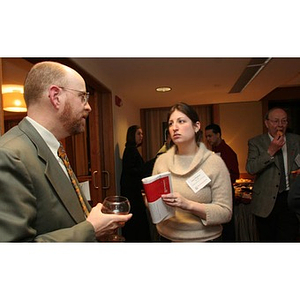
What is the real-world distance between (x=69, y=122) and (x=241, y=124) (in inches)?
38.0

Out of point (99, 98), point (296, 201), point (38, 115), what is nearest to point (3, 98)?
point (38, 115)

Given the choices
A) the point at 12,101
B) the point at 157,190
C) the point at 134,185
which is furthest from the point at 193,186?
the point at 12,101

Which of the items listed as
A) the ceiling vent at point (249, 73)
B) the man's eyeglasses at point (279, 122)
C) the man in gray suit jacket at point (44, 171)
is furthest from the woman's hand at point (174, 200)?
the man's eyeglasses at point (279, 122)

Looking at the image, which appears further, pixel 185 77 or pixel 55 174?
pixel 185 77

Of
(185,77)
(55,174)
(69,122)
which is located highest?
(185,77)

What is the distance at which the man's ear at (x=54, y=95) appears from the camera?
2.11 ft

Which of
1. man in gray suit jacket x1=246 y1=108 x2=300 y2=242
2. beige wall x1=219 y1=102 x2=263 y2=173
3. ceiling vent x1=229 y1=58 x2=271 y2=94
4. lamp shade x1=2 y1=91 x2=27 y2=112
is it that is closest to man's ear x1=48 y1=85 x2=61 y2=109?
lamp shade x1=2 y1=91 x2=27 y2=112

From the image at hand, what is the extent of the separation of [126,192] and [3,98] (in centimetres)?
65

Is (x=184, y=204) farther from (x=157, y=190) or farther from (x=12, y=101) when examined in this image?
(x=12, y=101)

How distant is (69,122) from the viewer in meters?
0.68

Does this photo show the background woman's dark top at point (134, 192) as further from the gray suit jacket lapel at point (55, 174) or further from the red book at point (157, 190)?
the gray suit jacket lapel at point (55, 174)

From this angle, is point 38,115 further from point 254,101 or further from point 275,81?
point 254,101

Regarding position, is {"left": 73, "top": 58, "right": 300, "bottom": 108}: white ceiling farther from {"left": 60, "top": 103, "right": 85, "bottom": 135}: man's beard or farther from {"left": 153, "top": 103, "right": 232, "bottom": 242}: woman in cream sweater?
{"left": 60, "top": 103, "right": 85, "bottom": 135}: man's beard

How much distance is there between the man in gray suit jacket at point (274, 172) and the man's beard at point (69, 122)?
36.1 inches
